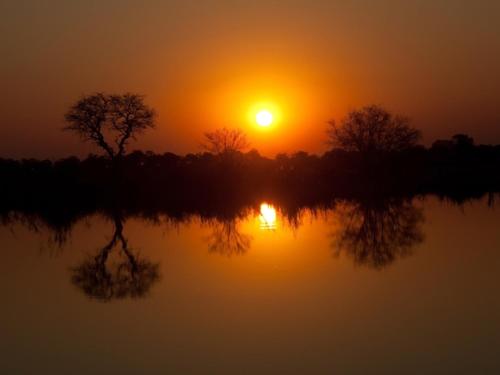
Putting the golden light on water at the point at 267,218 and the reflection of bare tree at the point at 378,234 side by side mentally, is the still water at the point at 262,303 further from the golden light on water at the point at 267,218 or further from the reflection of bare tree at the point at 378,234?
the golden light on water at the point at 267,218

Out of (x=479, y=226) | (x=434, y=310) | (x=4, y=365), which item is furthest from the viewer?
(x=479, y=226)

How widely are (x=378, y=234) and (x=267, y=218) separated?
16.9 feet

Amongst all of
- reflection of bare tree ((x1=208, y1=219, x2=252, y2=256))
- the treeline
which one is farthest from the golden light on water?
the treeline

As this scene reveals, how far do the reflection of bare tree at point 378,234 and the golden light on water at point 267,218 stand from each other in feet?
5.56

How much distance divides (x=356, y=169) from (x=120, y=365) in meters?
33.2

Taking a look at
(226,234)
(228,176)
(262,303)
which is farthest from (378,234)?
(228,176)

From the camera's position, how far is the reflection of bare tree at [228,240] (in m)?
10.6

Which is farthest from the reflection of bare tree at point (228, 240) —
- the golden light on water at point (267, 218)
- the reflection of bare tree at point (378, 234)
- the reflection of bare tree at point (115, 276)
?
the reflection of bare tree at point (378, 234)

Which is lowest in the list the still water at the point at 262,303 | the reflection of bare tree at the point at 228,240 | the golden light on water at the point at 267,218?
the still water at the point at 262,303

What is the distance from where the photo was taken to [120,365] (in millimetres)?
4746

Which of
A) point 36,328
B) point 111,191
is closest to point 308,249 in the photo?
point 36,328

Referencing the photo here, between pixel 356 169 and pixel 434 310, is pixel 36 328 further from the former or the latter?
pixel 356 169

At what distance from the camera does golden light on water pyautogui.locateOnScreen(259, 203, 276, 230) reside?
45.7ft

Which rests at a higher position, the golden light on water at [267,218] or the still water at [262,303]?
the golden light on water at [267,218]
